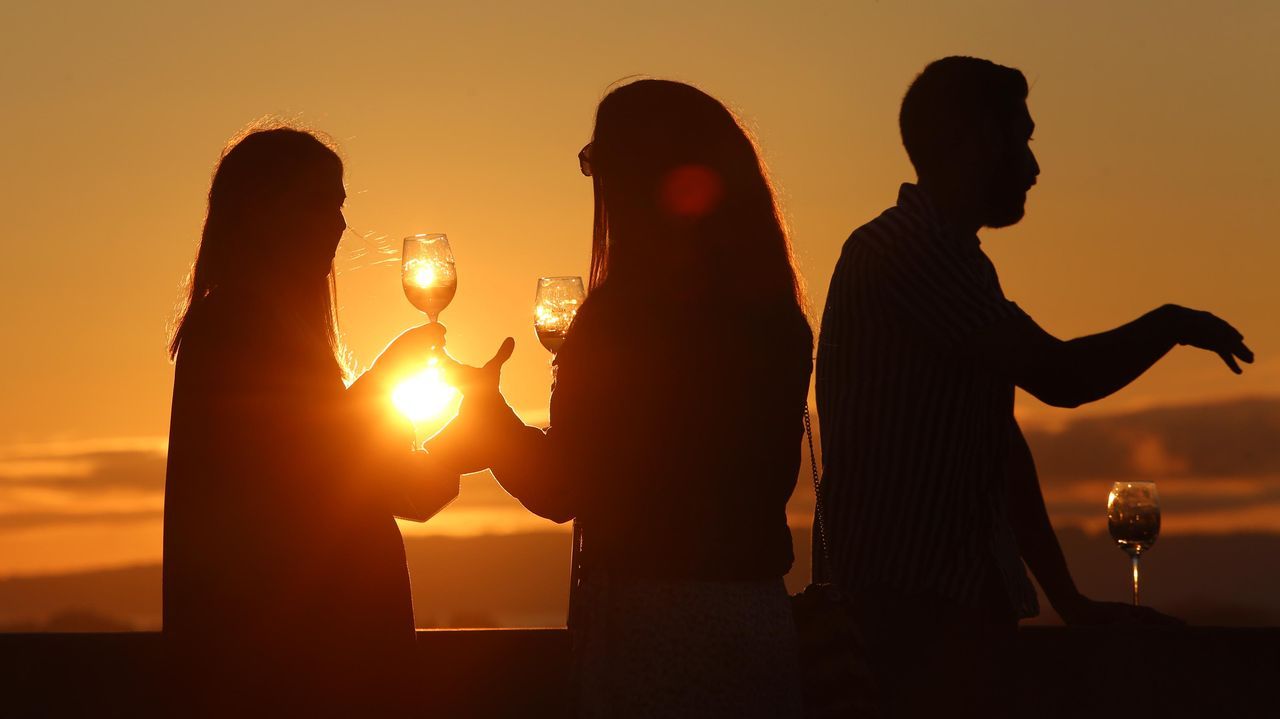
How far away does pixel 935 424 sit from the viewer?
3.04 metres

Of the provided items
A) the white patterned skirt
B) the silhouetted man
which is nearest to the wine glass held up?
the silhouetted man

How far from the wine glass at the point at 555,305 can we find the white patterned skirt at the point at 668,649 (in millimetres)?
1426

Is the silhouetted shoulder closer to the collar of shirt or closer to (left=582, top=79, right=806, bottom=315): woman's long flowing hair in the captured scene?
the collar of shirt

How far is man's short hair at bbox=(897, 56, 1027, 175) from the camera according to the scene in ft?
10.8

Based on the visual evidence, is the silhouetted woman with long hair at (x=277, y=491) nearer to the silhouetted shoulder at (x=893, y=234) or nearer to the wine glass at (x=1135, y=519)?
the silhouetted shoulder at (x=893, y=234)

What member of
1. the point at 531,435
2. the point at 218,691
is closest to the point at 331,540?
the point at 218,691

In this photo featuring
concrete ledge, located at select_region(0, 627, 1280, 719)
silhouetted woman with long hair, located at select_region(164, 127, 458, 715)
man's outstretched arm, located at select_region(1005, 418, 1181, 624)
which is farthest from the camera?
concrete ledge, located at select_region(0, 627, 1280, 719)

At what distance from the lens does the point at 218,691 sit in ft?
10.6

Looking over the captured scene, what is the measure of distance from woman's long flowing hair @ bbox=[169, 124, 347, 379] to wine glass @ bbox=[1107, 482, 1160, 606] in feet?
9.10

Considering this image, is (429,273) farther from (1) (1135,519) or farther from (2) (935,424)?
(1) (1135,519)

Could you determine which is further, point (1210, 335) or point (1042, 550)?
point (1042, 550)

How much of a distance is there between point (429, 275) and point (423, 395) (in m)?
0.63

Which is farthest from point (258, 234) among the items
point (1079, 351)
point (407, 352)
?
point (1079, 351)

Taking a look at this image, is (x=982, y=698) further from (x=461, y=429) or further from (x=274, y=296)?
(x=274, y=296)
